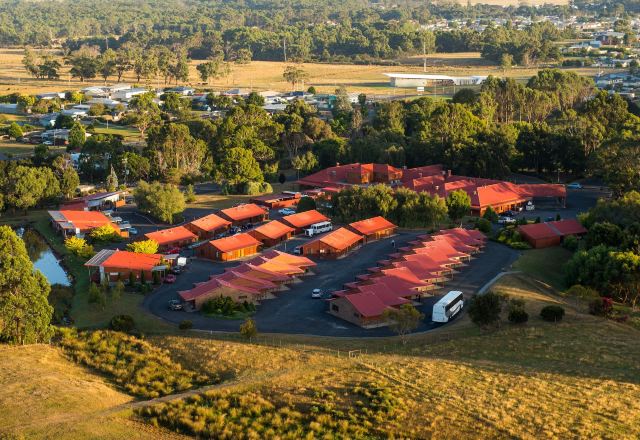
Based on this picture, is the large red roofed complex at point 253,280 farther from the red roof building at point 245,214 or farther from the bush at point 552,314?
the bush at point 552,314

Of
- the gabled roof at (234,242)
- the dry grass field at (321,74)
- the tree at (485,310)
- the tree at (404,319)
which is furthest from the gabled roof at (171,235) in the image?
the dry grass field at (321,74)

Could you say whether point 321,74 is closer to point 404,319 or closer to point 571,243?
point 571,243

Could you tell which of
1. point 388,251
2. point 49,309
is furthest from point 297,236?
point 49,309

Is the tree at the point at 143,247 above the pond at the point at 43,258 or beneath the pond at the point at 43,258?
above

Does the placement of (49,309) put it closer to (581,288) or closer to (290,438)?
(290,438)

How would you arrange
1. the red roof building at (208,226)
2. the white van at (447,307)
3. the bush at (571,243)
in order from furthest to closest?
the red roof building at (208,226) < the bush at (571,243) < the white van at (447,307)

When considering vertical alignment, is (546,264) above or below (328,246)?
below

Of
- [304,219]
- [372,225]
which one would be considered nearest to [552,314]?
[372,225]
